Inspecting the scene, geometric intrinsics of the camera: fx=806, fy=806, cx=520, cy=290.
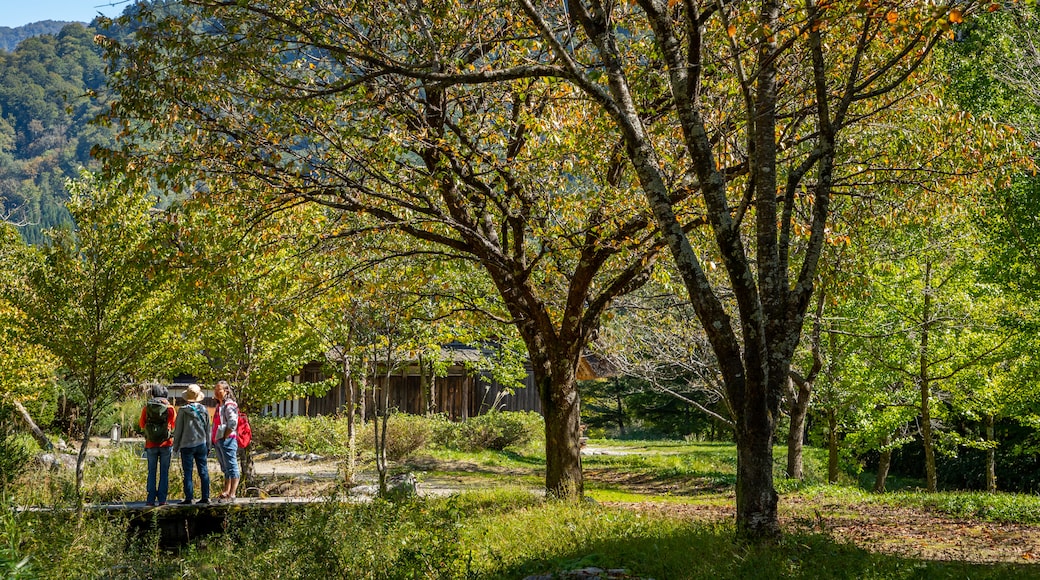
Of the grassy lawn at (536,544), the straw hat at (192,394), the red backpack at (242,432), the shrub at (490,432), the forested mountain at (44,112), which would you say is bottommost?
the shrub at (490,432)

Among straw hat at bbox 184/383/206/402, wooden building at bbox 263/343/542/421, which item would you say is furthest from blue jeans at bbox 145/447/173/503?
wooden building at bbox 263/343/542/421

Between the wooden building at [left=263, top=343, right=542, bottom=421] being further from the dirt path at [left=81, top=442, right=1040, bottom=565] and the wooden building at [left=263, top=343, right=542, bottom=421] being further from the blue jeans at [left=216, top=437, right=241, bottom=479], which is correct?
the blue jeans at [left=216, top=437, right=241, bottom=479]

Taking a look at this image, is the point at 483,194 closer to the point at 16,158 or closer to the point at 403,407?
the point at 403,407

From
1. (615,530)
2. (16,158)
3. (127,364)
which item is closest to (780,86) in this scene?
(615,530)

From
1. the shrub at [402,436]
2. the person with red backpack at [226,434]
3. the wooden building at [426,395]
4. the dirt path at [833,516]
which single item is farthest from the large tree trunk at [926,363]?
the wooden building at [426,395]

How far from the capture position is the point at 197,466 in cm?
1164

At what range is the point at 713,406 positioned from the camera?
3625 cm

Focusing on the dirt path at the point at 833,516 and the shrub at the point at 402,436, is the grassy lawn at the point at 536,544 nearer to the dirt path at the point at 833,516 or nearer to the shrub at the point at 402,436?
the dirt path at the point at 833,516

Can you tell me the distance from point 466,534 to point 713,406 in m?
29.9

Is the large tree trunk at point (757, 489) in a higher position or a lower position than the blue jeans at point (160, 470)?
higher

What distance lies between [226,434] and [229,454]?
46 cm

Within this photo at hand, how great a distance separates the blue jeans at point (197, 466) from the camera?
37.9 ft

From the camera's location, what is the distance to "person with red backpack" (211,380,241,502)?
39.1 feet

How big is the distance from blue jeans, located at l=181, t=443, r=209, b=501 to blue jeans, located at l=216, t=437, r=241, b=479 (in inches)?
10.6
